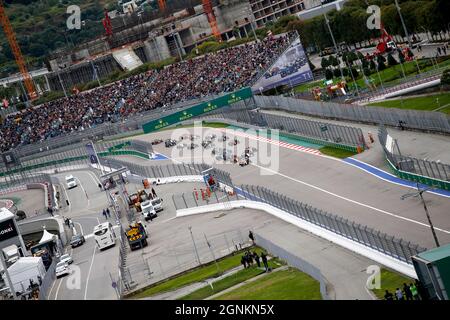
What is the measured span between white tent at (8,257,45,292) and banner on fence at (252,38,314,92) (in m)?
54.8

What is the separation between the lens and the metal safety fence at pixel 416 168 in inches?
1870

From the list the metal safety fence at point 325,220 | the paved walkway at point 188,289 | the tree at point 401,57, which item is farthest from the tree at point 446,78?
the paved walkway at point 188,289

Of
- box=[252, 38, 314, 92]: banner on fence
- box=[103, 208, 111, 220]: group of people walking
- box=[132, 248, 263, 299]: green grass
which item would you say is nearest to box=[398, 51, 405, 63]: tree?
box=[252, 38, 314, 92]: banner on fence

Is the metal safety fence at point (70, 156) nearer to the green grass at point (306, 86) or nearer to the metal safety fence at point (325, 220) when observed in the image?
the green grass at point (306, 86)

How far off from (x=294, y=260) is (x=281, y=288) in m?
3.49

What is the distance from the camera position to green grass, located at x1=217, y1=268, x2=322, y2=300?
3469 cm

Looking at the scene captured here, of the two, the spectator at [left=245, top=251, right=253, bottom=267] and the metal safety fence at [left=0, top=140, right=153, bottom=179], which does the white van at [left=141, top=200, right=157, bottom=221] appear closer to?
the spectator at [left=245, top=251, right=253, bottom=267]

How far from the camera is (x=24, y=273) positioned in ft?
196

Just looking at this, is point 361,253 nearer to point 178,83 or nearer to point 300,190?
point 300,190

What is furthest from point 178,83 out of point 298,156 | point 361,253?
point 361,253

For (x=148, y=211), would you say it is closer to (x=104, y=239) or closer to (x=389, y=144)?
(x=104, y=239)

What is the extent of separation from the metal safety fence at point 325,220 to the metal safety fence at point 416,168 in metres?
4.99

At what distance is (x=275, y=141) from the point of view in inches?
3307
